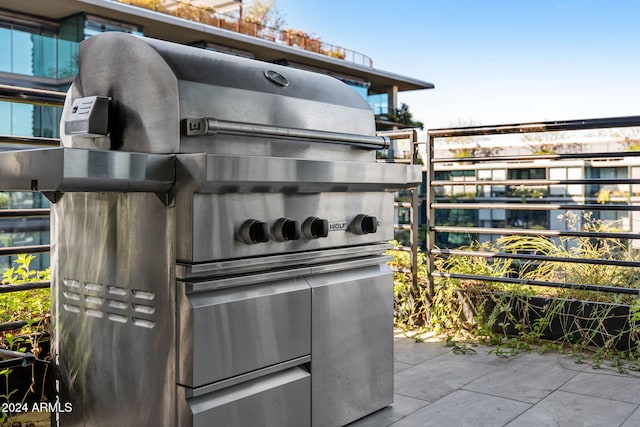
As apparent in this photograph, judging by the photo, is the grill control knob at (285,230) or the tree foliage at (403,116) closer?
the grill control knob at (285,230)

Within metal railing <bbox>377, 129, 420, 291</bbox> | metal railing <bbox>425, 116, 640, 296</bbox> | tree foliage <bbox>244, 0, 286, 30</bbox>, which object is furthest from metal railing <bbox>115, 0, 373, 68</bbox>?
metal railing <bbox>425, 116, 640, 296</bbox>

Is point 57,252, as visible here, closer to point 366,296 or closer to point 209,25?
point 366,296

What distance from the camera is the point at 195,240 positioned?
69.4 inches

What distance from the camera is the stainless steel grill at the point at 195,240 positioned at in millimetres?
1767

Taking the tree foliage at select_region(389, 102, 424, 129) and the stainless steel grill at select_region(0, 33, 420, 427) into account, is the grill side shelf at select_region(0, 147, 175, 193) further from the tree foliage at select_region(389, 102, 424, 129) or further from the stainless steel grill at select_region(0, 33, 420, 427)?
the tree foliage at select_region(389, 102, 424, 129)

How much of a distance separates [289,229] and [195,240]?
1.18ft

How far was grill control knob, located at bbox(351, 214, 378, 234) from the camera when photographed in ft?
7.69

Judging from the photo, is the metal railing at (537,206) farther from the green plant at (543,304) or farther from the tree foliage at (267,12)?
the tree foliage at (267,12)

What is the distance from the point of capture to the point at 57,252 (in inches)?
82.4

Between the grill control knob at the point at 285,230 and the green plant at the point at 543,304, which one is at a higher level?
the grill control knob at the point at 285,230

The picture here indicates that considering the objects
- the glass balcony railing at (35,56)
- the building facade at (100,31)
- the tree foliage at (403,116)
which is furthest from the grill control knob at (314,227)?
the tree foliage at (403,116)

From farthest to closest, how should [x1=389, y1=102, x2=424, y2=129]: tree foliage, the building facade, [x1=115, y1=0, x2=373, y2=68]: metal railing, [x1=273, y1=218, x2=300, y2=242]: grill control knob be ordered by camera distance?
1. [x1=389, y1=102, x2=424, y2=129]: tree foliage
2. [x1=115, y1=0, x2=373, y2=68]: metal railing
3. the building facade
4. [x1=273, y1=218, x2=300, y2=242]: grill control knob

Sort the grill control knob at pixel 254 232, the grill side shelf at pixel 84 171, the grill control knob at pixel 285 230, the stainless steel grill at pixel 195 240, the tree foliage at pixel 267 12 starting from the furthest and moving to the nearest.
Answer: the tree foliage at pixel 267 12 → the grill control knob at pixel 285 230 → the grill control knob at pixel 254 232 → the stainless steel grill at pixel 195 240 → the grill side shelf at pixel 84 171

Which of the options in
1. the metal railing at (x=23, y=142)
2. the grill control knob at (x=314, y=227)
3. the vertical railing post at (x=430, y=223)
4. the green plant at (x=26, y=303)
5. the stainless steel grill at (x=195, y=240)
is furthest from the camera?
the vertical railing post at (x=430, y=223)
